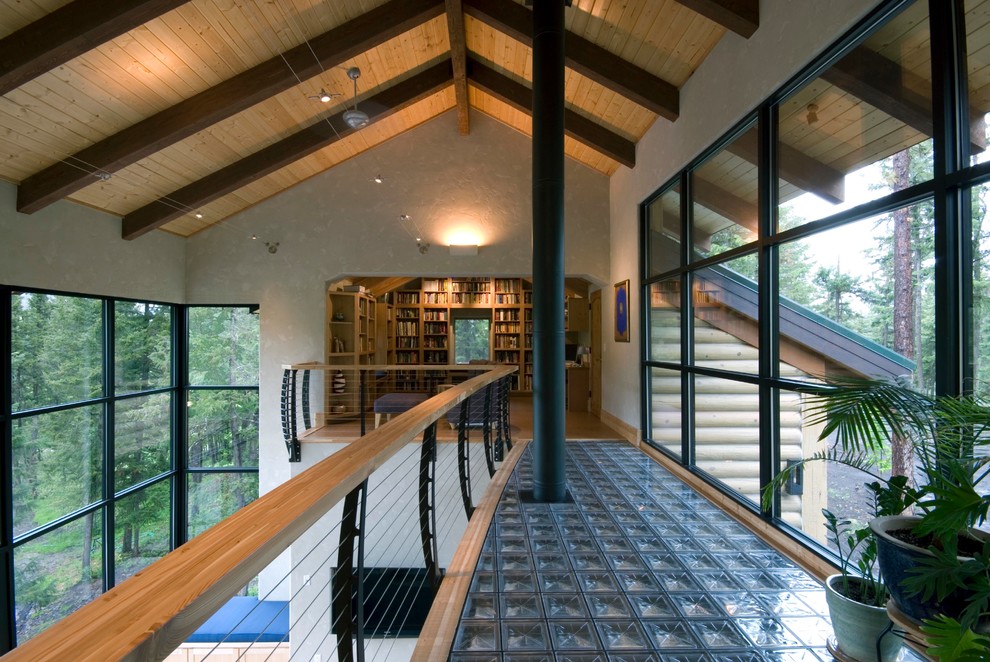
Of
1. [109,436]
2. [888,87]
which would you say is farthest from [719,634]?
[109,436]

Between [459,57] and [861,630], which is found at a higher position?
[459,57]

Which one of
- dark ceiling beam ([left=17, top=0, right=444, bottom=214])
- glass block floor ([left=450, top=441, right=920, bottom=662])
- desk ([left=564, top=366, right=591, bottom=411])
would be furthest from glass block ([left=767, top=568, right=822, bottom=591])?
desk ([left=564, top=366, right=591, bottom=411])

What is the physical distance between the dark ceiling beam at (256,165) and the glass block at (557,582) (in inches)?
203

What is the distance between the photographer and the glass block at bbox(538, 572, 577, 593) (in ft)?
8.04

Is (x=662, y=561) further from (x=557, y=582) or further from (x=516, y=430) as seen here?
(x=516, y=430)

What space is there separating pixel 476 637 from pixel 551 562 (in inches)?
29.5

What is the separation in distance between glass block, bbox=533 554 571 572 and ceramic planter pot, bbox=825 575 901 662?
48.3 inches

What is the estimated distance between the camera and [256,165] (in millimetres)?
5777

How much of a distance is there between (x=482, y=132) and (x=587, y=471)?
4781 millimetres

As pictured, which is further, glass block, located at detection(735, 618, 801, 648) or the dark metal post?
the dark metal post

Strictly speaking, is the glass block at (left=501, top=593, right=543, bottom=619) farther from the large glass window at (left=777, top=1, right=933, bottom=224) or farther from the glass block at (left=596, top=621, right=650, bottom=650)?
the large glass window at (left=777, top=1, right=933, bottom=224)

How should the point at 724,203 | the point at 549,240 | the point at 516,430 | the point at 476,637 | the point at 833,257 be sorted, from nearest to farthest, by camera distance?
1. the point at 476,637
2. the point at 833,257
3. the point at 549,240
4. the point at 724,203
5. the point at 516,430

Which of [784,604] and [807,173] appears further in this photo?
[807,173]

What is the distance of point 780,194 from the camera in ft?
10.5
